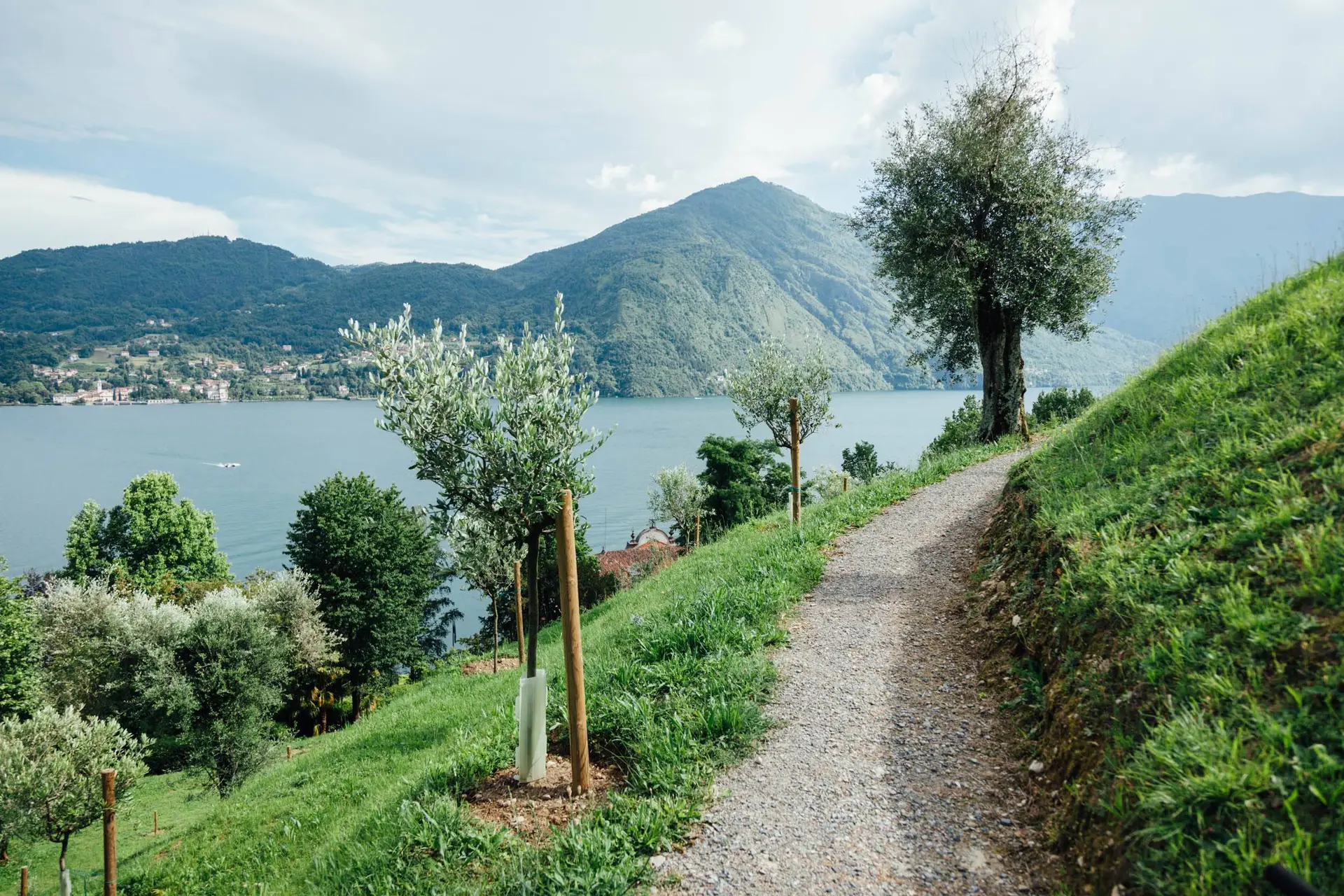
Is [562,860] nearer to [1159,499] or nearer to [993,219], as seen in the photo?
A: [1159,499]

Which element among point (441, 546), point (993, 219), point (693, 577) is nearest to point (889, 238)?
point (993, 219)

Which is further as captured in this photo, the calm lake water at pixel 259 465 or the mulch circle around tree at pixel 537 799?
the calm lake water at pixel 259 465

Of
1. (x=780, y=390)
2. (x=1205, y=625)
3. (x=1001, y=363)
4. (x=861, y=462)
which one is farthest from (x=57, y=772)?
(x=861, y=462)

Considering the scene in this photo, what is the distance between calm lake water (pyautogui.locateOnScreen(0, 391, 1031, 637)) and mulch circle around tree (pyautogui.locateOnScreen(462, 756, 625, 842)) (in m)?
42.3

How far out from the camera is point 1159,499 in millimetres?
6484

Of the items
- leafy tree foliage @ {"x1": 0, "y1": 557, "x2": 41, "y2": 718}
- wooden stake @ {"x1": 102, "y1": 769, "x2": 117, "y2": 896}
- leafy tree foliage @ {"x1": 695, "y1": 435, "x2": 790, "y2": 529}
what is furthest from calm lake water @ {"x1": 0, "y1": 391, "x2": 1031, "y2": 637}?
wooden stake @ {"x1": 102, "y1": 769, "x2": 117, "y2": 896}

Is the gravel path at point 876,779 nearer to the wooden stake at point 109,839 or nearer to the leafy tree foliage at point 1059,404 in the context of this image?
the wooden stake at point 109,839

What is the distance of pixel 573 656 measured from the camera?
6590 mm

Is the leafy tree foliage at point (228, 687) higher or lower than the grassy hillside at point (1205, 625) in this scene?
lower

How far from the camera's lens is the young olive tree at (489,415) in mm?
7199

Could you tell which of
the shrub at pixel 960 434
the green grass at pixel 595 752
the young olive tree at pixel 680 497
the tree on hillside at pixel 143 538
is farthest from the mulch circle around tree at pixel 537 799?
the tree on hillside at pixel 143 538

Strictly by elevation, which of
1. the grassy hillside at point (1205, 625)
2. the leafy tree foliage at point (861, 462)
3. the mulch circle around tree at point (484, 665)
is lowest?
the mulch circle around tree at point (484, 665)

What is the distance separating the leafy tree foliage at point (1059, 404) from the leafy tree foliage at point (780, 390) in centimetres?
1280

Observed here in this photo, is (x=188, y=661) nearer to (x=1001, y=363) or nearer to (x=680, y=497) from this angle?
(x=1001, y=363)
